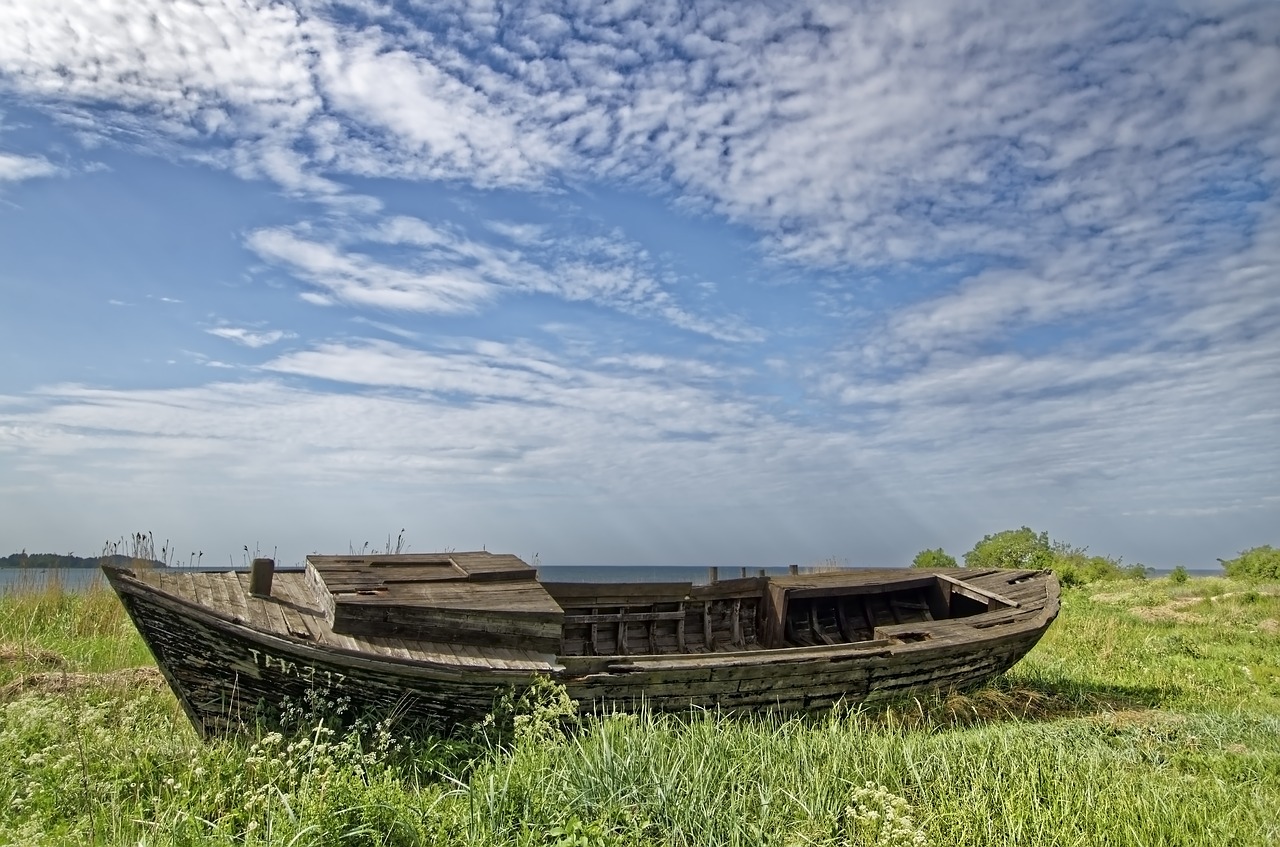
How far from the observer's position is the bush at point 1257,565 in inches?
1103

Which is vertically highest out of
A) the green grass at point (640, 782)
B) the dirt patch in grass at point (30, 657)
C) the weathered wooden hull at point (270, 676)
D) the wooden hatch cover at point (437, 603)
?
the wooden hatch cover at point (437, 603)

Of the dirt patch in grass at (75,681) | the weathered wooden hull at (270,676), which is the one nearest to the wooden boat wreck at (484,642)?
the weathered wooden hull at (270,676)

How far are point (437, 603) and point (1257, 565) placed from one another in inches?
1266

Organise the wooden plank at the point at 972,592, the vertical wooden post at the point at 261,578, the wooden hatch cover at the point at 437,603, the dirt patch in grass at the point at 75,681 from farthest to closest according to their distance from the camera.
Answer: the wooden plank at the point at 972,592 → the dirt patch in grass at the point at 75,681 → the vertical wooden post at the point at 261,578 → the wooden hatch cover at the point at 437,603

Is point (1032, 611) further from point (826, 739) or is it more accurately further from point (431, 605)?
point (431, 605)

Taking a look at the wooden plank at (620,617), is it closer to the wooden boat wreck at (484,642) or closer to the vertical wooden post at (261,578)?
the wooden boat wreck at (484,642)

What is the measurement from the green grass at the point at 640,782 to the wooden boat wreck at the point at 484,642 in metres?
0.35

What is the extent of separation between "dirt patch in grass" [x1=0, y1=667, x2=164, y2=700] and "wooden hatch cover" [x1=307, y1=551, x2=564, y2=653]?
2.28 meters

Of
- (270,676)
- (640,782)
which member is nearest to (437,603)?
(270,676)

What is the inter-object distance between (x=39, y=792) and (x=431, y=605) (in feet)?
10.2

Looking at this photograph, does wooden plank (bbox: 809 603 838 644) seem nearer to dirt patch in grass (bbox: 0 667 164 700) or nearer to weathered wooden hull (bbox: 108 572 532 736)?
weathered wooden hull (bbox: 108 572 532 736)

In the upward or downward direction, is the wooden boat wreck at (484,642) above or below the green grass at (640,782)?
above

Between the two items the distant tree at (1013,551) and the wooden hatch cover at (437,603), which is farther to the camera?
the distant tree at (1013,551)

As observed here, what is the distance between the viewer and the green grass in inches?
178
